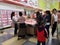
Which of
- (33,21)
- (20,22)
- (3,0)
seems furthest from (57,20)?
(3,0)

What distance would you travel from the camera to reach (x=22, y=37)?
9.65 m

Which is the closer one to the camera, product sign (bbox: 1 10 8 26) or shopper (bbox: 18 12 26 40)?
shopper (bbox: 18 12 26 40)

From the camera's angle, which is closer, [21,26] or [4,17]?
[21,26]

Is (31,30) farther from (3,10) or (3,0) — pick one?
(3,10)

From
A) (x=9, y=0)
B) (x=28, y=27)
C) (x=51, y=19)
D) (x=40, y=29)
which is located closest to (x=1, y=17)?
(x=9, y=0)

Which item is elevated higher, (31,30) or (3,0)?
(3,0)

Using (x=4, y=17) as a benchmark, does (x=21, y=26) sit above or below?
below

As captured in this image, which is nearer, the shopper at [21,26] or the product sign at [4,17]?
the shopper at [21,26]

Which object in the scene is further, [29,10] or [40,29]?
[29,10]

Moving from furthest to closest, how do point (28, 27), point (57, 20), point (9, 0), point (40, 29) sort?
point (9, 0), point (28, 27), point (57, 20), point (40, 29)

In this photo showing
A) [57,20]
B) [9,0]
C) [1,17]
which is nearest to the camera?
[57,20]

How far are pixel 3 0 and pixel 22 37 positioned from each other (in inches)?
136

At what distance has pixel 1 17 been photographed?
44.2 feet

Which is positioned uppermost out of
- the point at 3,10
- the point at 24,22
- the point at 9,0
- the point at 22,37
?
the point at 9,0
